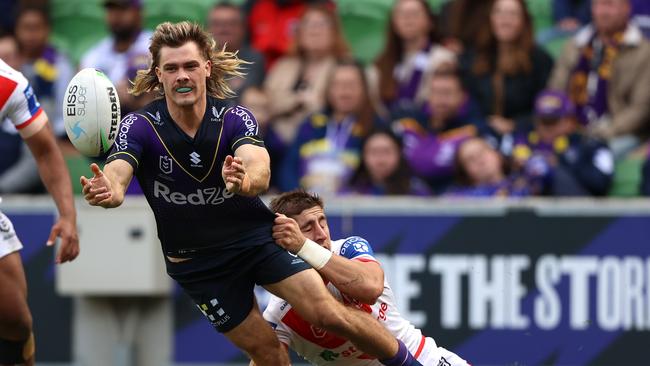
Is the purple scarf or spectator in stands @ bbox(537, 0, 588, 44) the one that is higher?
spectator in stands @ bbox(537, 0, 588, 44)

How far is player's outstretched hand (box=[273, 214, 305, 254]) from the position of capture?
7.56 m

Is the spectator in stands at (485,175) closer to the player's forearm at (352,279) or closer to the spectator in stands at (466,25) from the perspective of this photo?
the spectator in stands at (466,25)

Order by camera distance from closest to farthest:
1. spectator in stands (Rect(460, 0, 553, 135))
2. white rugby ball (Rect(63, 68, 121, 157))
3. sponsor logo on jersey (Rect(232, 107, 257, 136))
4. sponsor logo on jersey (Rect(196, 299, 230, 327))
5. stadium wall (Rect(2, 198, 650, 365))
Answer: white rugby ball (Rect(63, 68, 121, 157))
sponsor logo on jersey (Rect(232, 107, 257, 136))
sponsor logo on jersey (Rect(196, 299, 230, 327))
stadium wall (Rect(2, 198, 650, 365))
spectator in stands (Rect(460, 0, 553, 135))

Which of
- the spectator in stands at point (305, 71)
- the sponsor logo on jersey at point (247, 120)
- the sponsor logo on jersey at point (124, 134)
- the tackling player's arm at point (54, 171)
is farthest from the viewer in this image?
the spectator in stands at point (305, 71)

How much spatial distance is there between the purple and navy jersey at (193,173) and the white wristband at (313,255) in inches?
9.7

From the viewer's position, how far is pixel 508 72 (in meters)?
12.1

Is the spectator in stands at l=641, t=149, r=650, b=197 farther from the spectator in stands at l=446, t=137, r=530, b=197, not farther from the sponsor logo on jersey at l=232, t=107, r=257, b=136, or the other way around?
the sponsor logo on jersey at l=232, t=107, r=257, b=136

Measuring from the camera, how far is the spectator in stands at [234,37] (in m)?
12.6

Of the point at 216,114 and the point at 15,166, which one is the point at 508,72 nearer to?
the point at 15,166

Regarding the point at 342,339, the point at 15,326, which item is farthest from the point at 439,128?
the point at 15,326

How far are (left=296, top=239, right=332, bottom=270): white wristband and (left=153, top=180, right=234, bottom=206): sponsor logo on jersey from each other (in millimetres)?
495

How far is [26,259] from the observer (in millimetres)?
11250

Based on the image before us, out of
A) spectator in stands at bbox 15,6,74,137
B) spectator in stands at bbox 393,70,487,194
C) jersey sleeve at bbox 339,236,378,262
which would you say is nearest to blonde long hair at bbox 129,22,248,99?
jersey sleeve at bbox 339,236,378,262

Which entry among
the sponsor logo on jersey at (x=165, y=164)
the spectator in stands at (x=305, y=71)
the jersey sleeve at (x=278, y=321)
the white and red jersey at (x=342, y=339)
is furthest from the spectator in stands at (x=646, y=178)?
the sponsor logo on jersey at (x=165, y=164)
